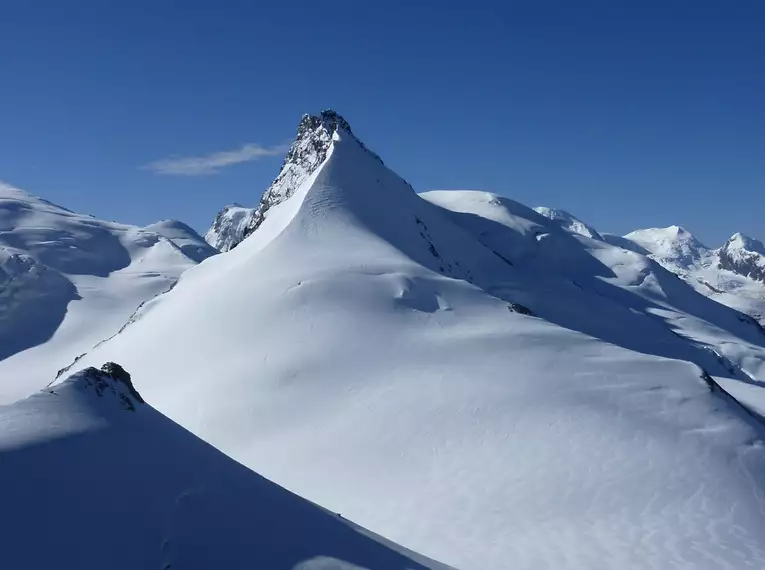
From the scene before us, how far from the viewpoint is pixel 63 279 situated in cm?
12038

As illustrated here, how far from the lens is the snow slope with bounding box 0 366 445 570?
39.2 feet

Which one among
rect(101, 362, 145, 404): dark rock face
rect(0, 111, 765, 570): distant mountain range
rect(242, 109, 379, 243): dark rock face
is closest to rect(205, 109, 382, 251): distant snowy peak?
rect(242, 109, 379, 243): dark rock face

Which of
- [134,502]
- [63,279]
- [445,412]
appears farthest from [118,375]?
[63,279]

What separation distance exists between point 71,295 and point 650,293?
287ft

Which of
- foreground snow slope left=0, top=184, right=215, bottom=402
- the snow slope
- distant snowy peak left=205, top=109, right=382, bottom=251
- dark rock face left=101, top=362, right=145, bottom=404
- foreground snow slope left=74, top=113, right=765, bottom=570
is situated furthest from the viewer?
foreground snow slope left=0, top=184, right=215, bottom=402

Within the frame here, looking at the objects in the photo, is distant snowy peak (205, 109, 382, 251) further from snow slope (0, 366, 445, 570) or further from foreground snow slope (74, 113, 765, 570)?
snow slope (0, 366, 445, 570)

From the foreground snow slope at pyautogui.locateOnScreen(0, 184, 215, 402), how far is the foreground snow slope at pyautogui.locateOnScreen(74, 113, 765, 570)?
3719 cm

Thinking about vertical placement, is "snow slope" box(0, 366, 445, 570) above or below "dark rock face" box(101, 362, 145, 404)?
below

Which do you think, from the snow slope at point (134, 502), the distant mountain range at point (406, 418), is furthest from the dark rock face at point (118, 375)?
the distant mountain range at point (406, 418)

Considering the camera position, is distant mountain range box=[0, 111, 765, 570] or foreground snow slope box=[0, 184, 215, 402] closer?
distant mountain range box=[0, 111, 765, 570]

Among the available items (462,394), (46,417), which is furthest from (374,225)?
(46,417)

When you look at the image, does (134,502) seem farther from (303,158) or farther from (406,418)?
(303,158)

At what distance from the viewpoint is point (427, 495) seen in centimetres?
2461

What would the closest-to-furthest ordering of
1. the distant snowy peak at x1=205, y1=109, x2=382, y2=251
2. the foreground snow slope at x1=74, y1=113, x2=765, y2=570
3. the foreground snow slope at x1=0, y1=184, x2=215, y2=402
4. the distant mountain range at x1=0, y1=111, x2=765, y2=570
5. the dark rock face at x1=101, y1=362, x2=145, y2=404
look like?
the distant mountain range at x1=0, y1=111, x2=765, y2=570, the dark rock face at x1=101, y1=362, x2=145, y2=404, the foreground snow slope at x1=74, y1=113, x2=765, y2=570, the distant snowy peak at x1=205, y1=109, x2=382, y2=251, the foreground snow slope at x1=0, y1=184, x2=215, y2=402
